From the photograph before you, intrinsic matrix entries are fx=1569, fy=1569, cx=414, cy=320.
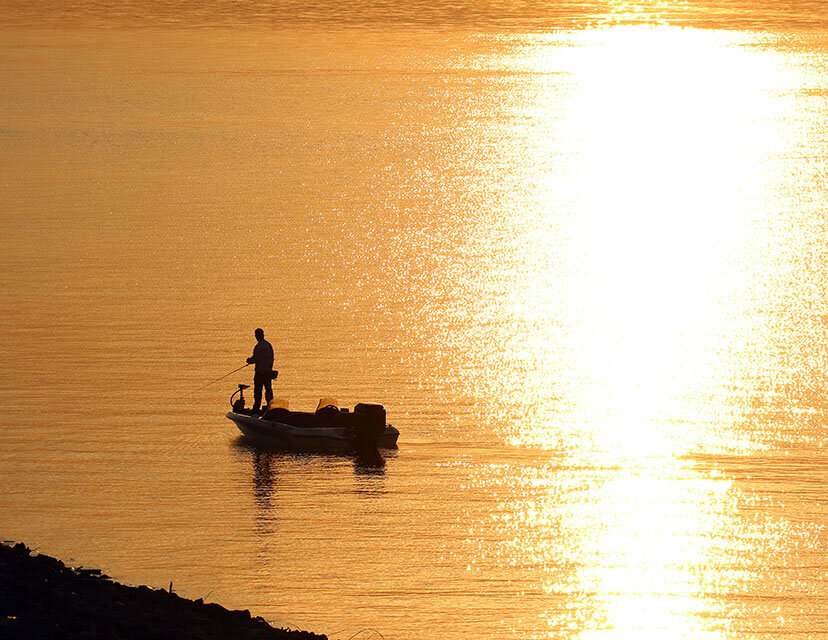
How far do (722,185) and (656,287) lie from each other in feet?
63.9

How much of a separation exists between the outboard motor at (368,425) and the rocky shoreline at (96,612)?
7.25 metres

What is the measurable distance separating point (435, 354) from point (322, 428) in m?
A: 7.20

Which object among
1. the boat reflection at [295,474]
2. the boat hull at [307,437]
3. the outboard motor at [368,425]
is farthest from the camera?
the boat hull at [307,437]

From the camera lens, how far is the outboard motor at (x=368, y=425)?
81.5 ft

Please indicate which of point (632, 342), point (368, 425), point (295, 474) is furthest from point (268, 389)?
point (632, 342)

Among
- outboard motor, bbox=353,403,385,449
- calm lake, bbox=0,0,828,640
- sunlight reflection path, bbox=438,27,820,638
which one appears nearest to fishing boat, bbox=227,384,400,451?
outboard motor, bbox=353,403,385,449

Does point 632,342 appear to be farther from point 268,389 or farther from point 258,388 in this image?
point 258,388

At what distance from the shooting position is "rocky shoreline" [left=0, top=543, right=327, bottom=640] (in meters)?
14.8

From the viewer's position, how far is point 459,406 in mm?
28094

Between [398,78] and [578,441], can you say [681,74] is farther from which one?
[578,441]

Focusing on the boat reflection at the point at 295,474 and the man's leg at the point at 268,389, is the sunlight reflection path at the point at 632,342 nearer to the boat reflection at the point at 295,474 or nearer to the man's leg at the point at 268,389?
the boat reflection at the point at 295,474

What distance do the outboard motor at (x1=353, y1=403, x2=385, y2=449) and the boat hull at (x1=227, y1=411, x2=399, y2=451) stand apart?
0.36ft

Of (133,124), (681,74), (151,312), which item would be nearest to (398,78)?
(681,74)

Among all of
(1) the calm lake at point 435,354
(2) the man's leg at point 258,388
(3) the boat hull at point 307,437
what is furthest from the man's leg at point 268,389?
(3) the boat hull at point 307,437
